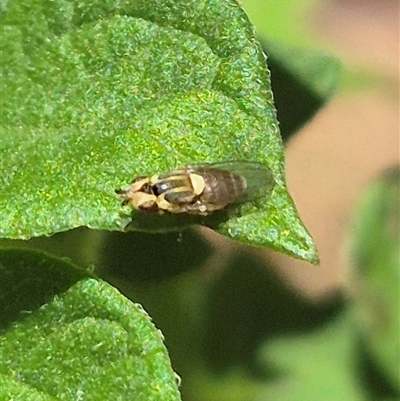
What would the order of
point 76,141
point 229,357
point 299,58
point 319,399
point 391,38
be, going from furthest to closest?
point 391,38 → point 319,399 → point 229,357 → point 299,58 → point 76,141

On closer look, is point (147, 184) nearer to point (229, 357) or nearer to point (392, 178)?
point (229, 357)

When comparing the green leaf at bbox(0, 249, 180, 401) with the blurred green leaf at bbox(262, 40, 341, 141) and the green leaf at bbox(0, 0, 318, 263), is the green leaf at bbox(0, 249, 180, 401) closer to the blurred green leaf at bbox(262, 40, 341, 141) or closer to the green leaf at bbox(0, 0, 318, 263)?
the green leaf at bbox(0, 0, 318, 263)

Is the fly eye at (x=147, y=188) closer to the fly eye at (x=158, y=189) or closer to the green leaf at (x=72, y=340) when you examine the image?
the fly eye at (x=158, y=189)

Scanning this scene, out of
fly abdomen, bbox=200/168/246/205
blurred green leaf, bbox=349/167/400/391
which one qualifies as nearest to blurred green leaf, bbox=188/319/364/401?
blurred green leaf, bbox=349/167/400/391

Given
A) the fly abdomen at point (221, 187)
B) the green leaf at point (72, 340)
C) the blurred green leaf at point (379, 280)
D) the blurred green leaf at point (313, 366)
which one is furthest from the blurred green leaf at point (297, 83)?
the blurred green leaf at point (313, 366)

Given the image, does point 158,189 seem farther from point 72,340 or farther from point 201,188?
point 72,340

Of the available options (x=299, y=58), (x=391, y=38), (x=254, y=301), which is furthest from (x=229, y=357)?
(x=391, y=38)
